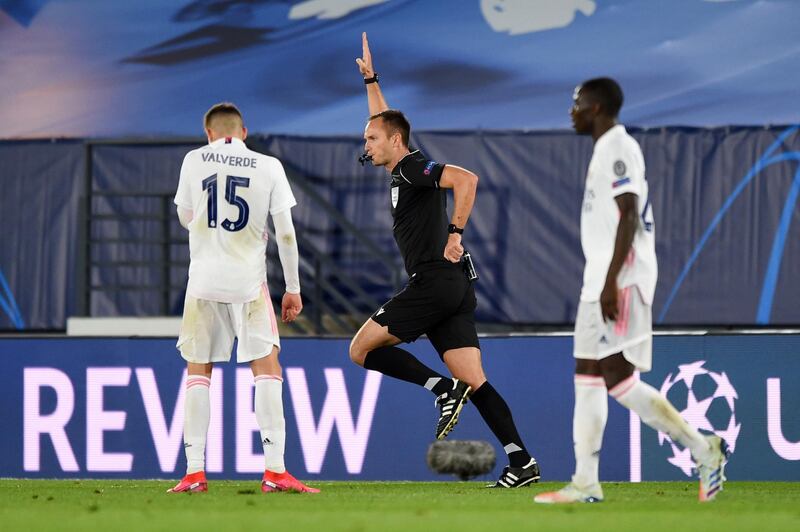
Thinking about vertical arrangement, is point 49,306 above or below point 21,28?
below

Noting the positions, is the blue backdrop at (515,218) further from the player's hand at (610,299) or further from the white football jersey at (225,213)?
the player's hand at (610,299)

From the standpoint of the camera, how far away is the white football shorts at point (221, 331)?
7.87 m

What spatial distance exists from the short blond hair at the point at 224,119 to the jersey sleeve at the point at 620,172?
2.30 m

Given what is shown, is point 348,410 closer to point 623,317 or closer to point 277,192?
point 277,192

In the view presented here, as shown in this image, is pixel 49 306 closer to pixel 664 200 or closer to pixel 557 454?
pixel 664 200

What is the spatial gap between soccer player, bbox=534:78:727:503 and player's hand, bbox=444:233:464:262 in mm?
1463

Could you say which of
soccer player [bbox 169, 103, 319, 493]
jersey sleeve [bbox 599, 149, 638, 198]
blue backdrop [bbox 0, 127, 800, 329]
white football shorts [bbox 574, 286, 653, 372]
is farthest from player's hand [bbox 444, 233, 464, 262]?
blue backdrop [bbox 0, 127, 800, 329]

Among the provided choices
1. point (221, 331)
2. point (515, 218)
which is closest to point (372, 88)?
point (221, 331)

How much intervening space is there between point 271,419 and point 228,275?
809 mm

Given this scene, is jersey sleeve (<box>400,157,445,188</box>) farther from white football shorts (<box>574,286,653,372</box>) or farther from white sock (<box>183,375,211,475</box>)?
white football shorts (<box>574,286,653,372</box>)

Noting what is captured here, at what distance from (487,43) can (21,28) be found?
5.41m

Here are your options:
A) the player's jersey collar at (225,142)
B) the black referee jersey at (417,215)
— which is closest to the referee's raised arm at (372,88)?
the black referee jersey at (417,215)

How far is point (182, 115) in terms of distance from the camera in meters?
16.7

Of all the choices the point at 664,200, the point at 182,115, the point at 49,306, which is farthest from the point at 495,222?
the point at 49,306
